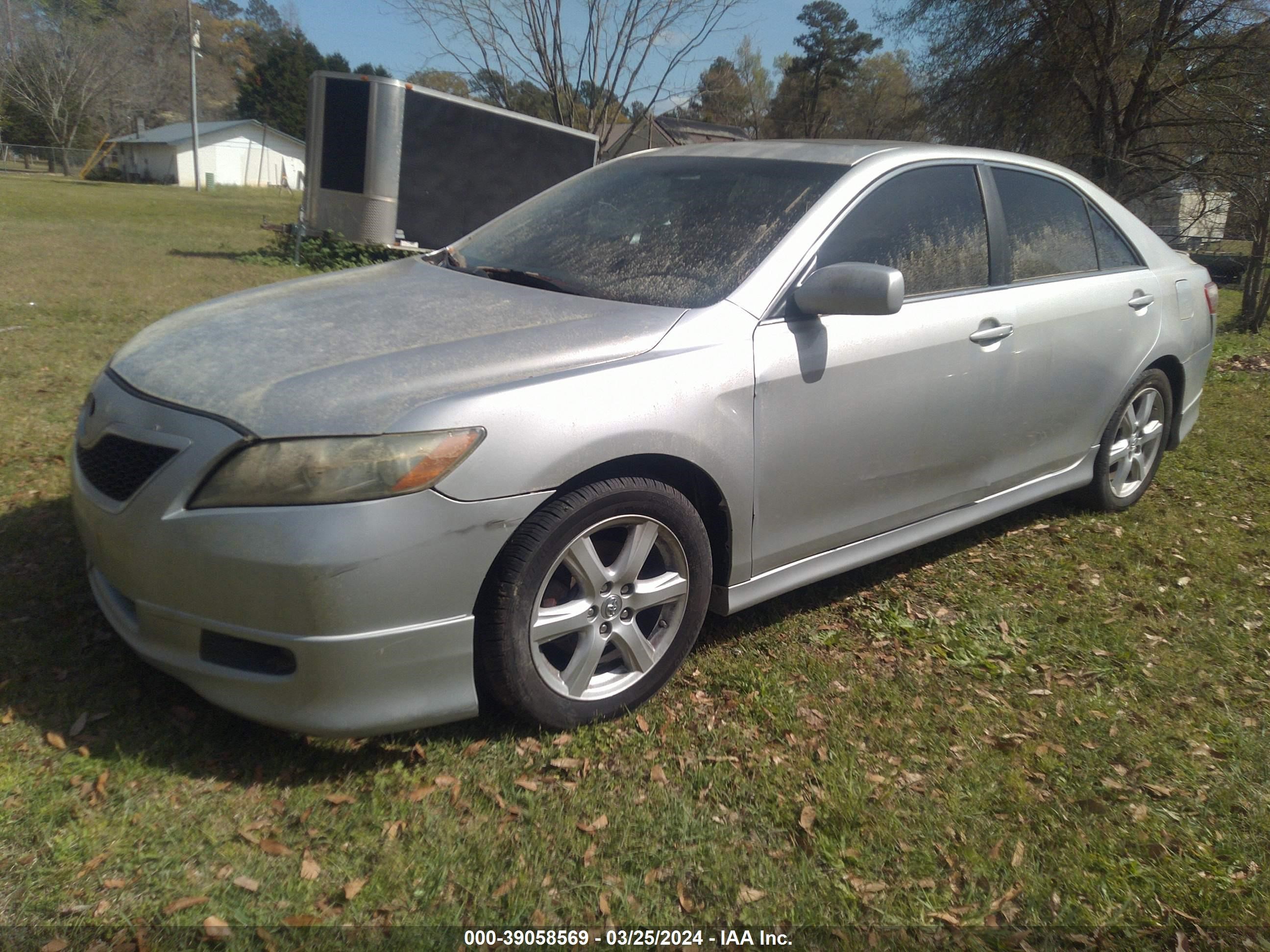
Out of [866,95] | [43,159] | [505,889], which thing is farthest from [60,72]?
[505,889]

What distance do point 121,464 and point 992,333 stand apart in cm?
301

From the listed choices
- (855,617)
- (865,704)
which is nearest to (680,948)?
(865,704)

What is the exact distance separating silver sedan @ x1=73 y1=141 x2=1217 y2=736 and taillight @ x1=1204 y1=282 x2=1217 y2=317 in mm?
1157

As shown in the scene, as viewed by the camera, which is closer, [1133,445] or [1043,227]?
[1043,227]

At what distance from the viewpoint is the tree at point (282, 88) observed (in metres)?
73.6

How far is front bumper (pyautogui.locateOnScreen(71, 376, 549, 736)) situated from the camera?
7.68 ft

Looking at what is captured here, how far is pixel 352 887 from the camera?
2.28 meters

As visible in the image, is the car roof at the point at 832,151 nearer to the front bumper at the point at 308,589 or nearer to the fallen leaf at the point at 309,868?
the front bumper at the point at 308,589

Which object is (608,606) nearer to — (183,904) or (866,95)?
(183,904)

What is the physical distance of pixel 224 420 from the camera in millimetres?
2463

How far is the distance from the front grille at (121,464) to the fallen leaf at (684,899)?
1.65 meters

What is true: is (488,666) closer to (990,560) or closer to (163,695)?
(163,695)

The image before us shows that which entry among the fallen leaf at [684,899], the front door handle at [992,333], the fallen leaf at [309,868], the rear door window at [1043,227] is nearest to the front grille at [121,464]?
the fallen leaf at [309,868]

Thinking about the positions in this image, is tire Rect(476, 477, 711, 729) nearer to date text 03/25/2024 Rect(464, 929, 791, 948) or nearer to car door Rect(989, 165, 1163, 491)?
date text 03/25/2024 Rect(464, 929, 791, 948)
